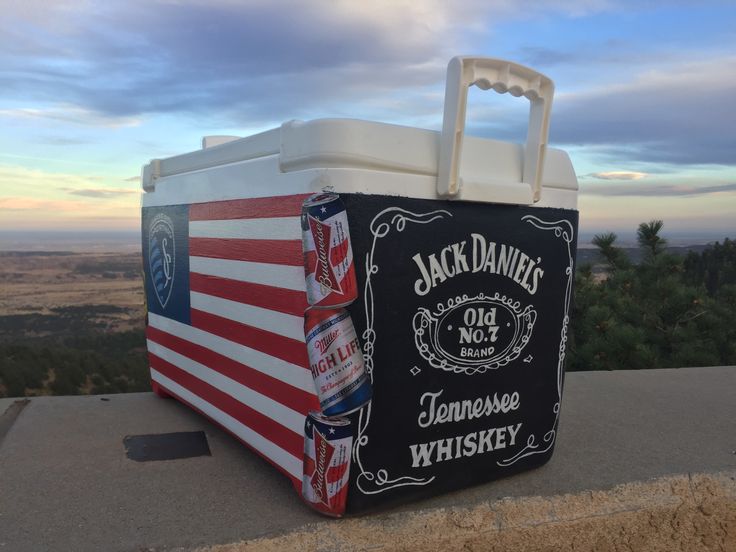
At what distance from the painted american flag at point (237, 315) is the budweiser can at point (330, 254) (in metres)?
0.11

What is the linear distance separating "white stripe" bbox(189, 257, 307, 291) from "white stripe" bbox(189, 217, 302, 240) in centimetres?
7

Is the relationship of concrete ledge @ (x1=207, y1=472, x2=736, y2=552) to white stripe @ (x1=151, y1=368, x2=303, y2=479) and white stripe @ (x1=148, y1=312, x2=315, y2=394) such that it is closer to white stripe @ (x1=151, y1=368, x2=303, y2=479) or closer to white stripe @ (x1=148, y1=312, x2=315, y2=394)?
white stripe @ (x1=151, y1=368, x2=303, y2=479)

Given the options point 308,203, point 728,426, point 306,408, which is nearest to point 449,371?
point 306,408

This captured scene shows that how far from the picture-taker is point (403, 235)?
1.64 m

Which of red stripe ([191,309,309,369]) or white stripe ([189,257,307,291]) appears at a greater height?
white stripe ([189,257,307,291])

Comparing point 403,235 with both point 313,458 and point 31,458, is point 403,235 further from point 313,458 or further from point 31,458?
point 31,458

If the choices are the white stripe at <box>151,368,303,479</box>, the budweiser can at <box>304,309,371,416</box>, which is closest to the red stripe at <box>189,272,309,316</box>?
the budweiser can at <box>304,309,371,416</box>

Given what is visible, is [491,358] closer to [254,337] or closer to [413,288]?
[413,288]

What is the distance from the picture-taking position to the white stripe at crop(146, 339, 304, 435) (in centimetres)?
179

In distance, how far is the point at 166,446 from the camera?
2229mm

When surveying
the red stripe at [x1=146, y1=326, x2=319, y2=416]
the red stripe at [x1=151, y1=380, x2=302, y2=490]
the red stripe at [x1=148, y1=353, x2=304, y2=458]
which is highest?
the red stripe at [x1=146, y1=326, x2=319, y2=416]

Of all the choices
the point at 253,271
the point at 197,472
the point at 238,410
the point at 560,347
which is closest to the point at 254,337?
the point at 253,271

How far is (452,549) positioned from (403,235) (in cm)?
77

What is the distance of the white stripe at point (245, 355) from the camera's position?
1723 millimetres
